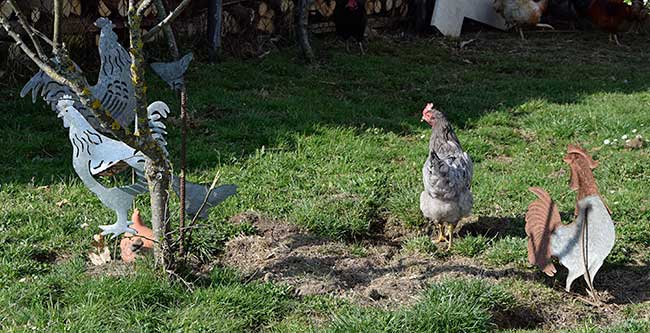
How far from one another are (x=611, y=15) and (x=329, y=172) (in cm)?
788

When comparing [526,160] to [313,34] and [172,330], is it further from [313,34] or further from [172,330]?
[313,34]

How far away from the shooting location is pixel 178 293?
409cm

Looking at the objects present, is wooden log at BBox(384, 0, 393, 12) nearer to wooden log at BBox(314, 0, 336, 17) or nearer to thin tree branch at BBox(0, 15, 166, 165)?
wooden log at BBox(314, 0, 336, 17)

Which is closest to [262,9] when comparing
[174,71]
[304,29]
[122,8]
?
[304,29]

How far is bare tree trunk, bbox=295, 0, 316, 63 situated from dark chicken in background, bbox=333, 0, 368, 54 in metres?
1.05

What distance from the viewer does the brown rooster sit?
12219 mm

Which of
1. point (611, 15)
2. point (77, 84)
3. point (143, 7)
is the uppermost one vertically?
point (143, 7)

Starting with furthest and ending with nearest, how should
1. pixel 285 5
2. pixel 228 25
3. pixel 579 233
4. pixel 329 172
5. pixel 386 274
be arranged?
pixel 285 5, pixel 228 25, pixel 329 172, pixel 386 274, pixel 579 233

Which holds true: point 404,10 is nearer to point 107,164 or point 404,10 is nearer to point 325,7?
point 325,7

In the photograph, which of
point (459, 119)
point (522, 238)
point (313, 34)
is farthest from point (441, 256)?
point (313, 34)

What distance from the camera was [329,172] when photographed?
19.8 feet

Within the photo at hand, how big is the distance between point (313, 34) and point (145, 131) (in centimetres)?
774

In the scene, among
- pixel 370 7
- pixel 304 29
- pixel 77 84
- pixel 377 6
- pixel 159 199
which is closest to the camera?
pixel 77 84

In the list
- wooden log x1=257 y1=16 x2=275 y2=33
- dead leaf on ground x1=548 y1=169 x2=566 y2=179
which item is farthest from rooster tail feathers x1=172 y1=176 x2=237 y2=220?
wooden log x1=257 y1=16 x2=275 y2=33
